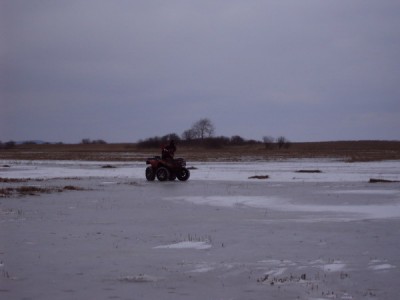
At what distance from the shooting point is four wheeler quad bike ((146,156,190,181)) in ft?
97.3

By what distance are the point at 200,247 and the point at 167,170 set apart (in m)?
19.0

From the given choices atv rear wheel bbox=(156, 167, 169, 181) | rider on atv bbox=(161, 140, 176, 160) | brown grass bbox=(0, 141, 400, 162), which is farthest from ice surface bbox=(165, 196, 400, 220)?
brown grass bbox=(0, 141, 400, 162)

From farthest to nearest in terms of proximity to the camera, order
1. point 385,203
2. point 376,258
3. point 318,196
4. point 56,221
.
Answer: point 318,196
point 385,203
point 56,221
point 376,258

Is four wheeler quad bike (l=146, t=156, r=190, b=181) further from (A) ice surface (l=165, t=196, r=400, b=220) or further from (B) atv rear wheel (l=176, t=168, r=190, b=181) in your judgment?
(A) ice surface (l=165, t=196, r=400, b=220)

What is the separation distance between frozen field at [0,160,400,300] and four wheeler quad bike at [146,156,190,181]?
926 centimetres

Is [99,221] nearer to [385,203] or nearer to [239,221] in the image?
[239,221]

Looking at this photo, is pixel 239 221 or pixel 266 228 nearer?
pixel 266 228

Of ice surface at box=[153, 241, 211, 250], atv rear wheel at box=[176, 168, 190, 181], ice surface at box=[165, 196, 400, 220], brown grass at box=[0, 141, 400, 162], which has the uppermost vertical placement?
brown grass at box=[0, 141, 400, 162]

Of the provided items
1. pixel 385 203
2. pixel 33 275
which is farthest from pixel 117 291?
pixel 385 203

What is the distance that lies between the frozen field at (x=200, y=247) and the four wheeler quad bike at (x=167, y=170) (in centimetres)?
926

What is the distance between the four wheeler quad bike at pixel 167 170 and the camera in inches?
1168

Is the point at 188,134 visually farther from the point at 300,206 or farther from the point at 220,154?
the point at 300,206

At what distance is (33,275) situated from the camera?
27.8ft

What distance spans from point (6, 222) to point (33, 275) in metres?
5.84
